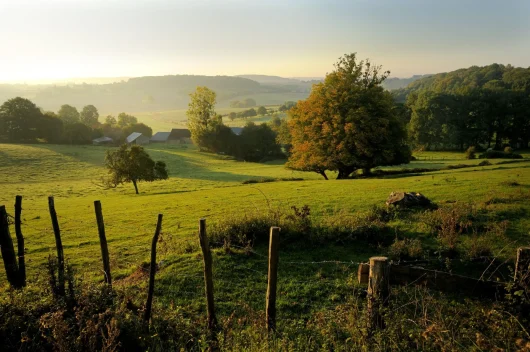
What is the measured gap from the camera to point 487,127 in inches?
3127

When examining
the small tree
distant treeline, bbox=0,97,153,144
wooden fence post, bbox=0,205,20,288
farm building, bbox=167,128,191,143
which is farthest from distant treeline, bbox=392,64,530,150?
distant treeline, bbox=0,97,153,144

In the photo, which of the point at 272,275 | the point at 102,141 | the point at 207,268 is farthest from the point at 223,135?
the point at 272,275

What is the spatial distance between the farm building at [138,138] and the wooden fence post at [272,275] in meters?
103

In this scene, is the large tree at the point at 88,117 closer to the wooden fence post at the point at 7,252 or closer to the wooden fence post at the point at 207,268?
the wooden fence post at the point at 7,252

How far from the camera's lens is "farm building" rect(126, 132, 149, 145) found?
102919 millimetres

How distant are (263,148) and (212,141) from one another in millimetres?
13401

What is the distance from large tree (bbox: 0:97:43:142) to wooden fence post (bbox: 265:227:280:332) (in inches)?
3728

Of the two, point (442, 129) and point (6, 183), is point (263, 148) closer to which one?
point (442, 129)

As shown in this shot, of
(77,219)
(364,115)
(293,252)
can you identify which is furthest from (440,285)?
(364,115)

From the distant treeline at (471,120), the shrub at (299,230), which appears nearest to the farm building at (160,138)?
the distant treeline at (471,120)

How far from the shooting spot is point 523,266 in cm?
582

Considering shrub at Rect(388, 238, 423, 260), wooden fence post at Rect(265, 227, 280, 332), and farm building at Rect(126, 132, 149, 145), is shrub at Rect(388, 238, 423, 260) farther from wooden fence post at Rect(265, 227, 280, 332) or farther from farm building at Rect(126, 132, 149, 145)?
farm building at Rect(126, 132, 149, 145)

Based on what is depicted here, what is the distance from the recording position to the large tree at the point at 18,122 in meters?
80.5

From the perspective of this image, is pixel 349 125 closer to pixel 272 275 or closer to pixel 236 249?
pixel 236 249
